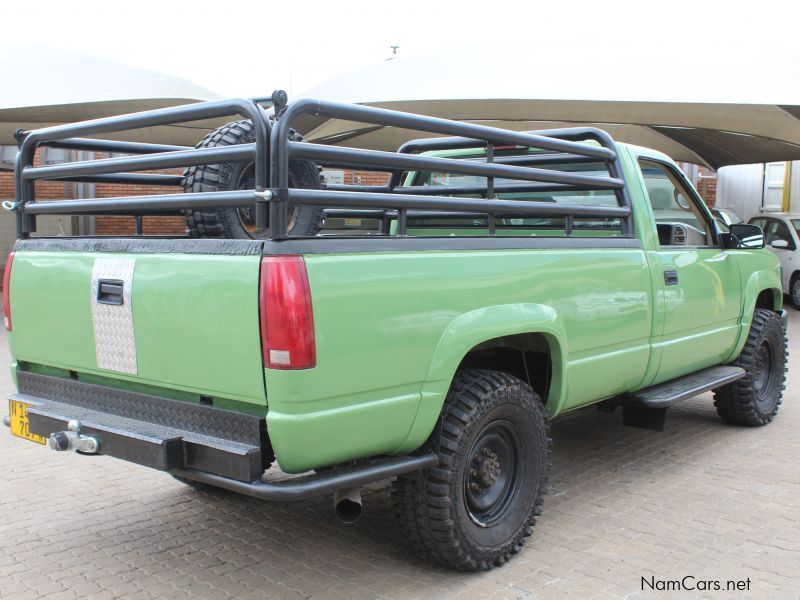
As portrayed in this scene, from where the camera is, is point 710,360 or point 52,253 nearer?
point 52,253

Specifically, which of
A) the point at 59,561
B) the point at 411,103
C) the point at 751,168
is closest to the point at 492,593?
the point at 59,561

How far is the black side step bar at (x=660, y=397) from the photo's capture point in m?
4.71

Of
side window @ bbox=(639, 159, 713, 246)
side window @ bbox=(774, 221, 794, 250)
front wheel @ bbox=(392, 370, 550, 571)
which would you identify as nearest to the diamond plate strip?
front wheel @ bbox=(392, 370, 550, 571)

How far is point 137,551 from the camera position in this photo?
12.7 ft

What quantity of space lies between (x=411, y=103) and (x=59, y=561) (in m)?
11.6

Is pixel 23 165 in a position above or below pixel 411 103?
below

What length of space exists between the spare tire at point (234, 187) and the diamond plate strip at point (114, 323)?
46 centimetres

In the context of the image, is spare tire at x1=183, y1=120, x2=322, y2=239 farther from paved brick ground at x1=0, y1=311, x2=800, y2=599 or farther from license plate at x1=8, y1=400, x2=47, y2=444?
paved brick ground at x1=0, y1=311, x2=800, y2=599

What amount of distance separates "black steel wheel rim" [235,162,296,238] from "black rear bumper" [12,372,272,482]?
2.96 ft

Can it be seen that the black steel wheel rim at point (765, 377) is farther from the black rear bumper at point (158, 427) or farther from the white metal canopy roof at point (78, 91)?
the white metal canopy roof at point (78, 91)

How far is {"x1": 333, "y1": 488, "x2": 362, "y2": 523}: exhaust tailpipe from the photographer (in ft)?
10.4

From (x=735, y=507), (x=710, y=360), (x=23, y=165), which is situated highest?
(x=23, y=165)

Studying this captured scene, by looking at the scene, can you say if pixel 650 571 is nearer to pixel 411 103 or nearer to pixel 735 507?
pixel 735 507

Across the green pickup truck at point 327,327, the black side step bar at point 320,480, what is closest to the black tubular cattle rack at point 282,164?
the green pickup truck at point 327,327
